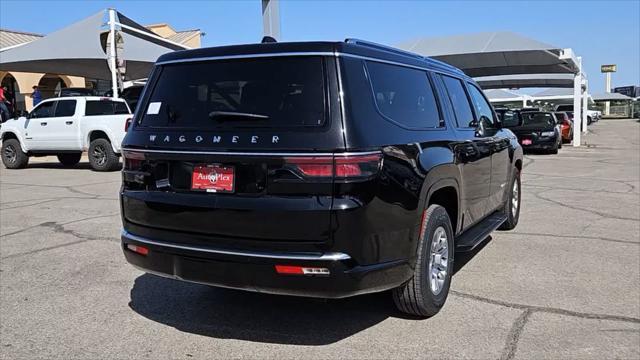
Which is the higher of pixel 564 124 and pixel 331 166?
pixel 564 124

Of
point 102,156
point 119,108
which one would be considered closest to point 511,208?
point 102,156

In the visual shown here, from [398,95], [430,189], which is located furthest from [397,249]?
[398,95]

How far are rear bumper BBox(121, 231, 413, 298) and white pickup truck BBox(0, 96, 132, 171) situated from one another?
1118 centimetres

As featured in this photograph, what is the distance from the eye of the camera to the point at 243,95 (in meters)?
3.55

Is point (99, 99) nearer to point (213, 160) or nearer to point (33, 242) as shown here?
point (33, 242)

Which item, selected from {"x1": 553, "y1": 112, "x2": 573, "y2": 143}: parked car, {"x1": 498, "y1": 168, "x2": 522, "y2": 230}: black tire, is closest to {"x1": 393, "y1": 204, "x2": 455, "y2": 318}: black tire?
{"x1": 498, "y1": 168, "x2": 522, "y2": 230}: black tire

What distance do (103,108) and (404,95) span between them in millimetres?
12185

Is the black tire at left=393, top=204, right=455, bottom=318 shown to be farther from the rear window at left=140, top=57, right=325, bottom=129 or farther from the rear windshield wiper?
the rear windshield wiper

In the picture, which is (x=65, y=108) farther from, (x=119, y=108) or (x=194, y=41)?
(x=194, y=41)

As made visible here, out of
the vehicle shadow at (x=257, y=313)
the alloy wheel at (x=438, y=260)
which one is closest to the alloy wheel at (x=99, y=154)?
the vehicle shadow at (x=257, y=313)

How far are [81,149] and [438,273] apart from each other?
1252 cm

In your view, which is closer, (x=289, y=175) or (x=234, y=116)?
(x=289, y=175)

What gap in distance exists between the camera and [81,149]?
14469mm

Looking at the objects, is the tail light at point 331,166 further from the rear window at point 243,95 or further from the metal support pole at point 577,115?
the metal support pole at point 577,115
